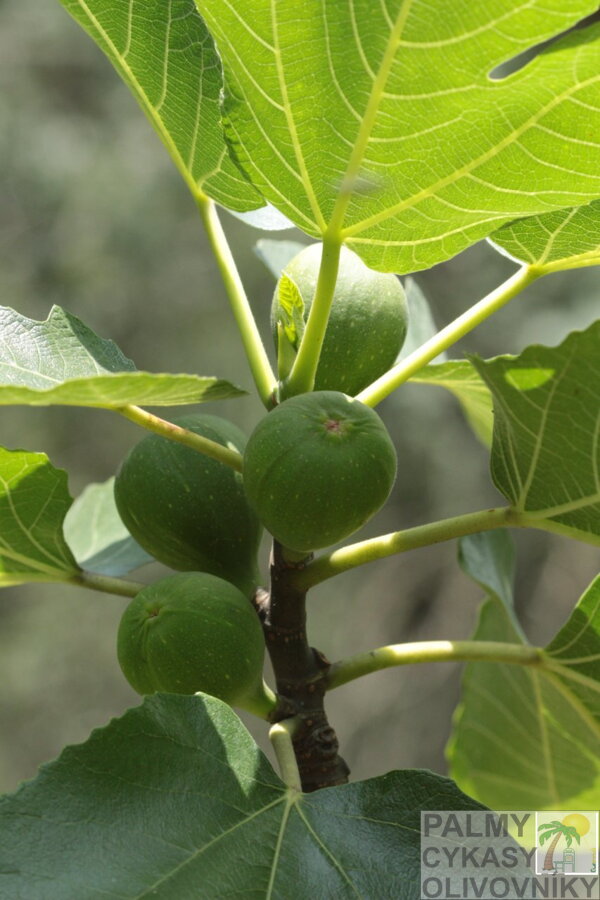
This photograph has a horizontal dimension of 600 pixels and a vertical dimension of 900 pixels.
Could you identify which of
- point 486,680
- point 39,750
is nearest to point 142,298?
point 39,750

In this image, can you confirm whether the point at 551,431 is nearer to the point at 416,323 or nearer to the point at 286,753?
the point at 286,753

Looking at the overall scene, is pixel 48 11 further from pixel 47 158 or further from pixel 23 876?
pixel 23 876

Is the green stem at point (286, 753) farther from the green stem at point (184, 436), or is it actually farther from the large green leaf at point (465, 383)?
the large green leaf at point (465, 383)

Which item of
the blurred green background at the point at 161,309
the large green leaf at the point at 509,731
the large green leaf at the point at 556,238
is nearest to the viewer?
the large green leaf at the point at 556,238

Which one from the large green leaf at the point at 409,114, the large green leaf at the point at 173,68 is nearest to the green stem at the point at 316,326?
the large green leaf at the point at 409,114

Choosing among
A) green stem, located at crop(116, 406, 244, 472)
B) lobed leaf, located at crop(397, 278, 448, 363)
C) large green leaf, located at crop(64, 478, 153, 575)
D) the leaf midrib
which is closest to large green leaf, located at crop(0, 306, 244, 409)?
green stem, located at crop(116, 406, 244, 472)

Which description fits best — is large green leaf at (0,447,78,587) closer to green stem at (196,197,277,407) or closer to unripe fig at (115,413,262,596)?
unripe fig at (115,413,262,596)

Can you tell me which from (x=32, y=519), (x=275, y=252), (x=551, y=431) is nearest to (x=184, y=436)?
(x=32, y=519)
